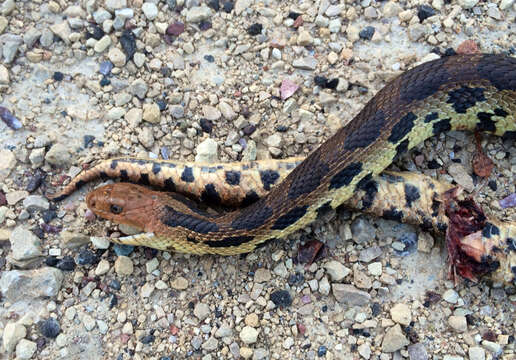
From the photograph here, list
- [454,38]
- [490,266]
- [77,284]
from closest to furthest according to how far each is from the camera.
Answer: [490,266], [77,284], [454,38]

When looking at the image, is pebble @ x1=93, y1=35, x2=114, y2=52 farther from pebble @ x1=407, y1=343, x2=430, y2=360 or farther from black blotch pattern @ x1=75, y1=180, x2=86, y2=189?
pebble @ x1=407, y1=343, x2=430, y2=360

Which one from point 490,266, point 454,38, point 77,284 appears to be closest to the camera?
point 490,266

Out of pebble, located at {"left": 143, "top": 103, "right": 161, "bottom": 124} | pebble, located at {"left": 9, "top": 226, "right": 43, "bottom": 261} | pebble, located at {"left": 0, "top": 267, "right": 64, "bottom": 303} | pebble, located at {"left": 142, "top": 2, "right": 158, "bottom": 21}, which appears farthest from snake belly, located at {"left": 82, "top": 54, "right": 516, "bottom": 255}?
pebble, located at {"left": 142, "top": 2, "right": 158, "bottom": 21}

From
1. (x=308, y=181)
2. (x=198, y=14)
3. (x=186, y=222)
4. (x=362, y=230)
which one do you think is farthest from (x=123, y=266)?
(x=198, y=14)

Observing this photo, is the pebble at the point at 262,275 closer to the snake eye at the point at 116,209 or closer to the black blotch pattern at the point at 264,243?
the black blotch pattern at the point at 264,243

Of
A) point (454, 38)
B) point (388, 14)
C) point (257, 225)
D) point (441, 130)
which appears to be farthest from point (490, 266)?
point (388, 14)

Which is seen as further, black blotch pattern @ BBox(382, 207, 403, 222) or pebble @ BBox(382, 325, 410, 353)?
black blotch pattern @ BBox(382, 207, 403, 222)

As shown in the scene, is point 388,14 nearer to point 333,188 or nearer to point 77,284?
point 333,188
